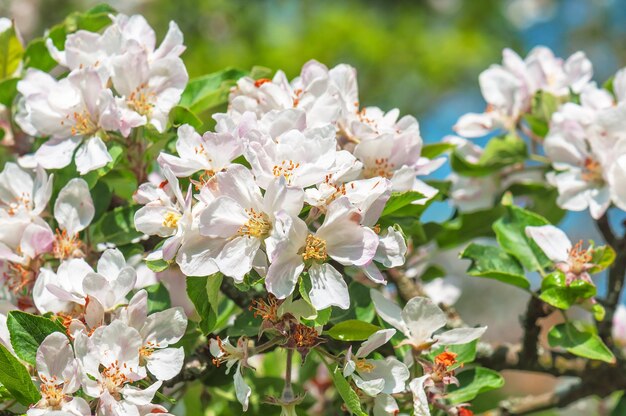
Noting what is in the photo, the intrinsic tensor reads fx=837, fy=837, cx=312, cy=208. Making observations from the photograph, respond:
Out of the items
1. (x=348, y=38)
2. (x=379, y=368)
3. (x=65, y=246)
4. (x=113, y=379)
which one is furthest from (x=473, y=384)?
(x=348, y=38)

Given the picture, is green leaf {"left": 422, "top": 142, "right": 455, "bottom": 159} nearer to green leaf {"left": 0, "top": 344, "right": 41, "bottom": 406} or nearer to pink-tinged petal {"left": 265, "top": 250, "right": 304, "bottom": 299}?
pink-tinged petal {"left": 265, "top": 250, "right": 304, "bottom": 299}

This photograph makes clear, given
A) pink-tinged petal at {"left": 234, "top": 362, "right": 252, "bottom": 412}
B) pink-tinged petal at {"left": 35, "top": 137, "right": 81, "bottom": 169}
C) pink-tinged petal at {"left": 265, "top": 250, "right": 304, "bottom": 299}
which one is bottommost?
pink-tinged petal at {"left": 234, "top": 362, "right": 252, "bottom": 412}

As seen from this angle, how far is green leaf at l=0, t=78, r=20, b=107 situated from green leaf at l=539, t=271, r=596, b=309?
945 mm

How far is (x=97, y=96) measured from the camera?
1.26m

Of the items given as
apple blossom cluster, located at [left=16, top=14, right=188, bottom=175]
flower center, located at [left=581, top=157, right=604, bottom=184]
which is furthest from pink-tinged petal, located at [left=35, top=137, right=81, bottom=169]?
flower center, located at [left=581, top=157, right=604, bottom=184]

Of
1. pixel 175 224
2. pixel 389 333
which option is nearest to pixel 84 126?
pixel 175 224

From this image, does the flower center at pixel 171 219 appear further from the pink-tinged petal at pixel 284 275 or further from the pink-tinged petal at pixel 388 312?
the pink-tinged petal at pixel 388 312

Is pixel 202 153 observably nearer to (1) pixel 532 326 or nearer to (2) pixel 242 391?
(2) pixel 242 391

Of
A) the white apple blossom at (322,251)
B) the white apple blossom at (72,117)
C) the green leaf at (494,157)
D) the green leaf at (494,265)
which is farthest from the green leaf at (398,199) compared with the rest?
the green leaf at (494,157)

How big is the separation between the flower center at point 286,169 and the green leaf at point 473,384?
43 cm

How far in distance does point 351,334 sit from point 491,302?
661 cm

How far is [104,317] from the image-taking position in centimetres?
114

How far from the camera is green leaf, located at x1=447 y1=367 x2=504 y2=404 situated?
1.25 m

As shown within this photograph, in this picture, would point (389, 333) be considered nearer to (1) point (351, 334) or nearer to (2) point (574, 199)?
(1) point (351, 334)
